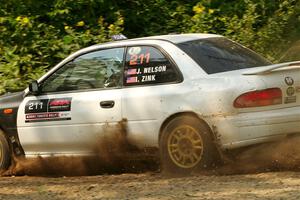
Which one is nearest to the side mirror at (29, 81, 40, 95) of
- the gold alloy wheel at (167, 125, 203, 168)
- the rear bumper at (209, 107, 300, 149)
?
the gold alloy wheel at (167, 125, 203, 168)

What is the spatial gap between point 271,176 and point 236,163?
0.67 metres

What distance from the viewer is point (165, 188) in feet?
19.8

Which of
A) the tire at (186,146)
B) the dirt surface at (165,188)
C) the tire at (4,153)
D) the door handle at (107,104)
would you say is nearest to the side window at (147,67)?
the door handle at (107,104)

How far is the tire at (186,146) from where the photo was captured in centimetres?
663

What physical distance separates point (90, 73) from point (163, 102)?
3.82ft

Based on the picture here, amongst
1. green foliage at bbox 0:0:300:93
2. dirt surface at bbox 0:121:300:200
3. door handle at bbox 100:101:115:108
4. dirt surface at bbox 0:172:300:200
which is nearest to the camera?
dirt surface at bbox 0:172:300:200

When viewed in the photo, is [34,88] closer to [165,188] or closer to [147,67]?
[147,67]

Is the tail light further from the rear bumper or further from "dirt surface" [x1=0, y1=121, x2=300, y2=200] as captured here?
"dirt surface" [x1=0, y1=121, x2=300, y2=200]

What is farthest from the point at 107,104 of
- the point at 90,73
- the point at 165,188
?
the point at 165,188

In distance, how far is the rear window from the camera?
274 inches

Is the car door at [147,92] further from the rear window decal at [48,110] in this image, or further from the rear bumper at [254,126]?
the rear window decal at [48,110]

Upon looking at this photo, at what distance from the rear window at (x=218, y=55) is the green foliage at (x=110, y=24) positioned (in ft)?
12.8

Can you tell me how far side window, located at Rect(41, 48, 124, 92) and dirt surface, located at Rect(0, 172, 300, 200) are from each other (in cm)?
118

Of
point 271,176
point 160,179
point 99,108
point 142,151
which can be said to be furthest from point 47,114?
point 271,176
